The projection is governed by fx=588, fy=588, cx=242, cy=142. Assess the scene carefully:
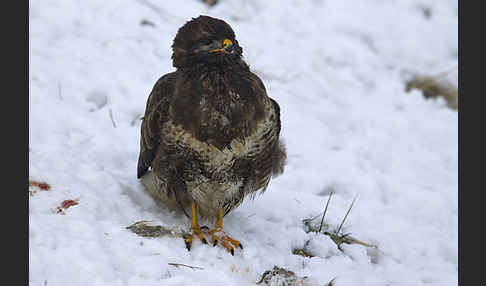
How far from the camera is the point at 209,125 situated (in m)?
3.38

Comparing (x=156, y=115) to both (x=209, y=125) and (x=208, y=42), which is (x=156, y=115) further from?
(x=208, y=42)

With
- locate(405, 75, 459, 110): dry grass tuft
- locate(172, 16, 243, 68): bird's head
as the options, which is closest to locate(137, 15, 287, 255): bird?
locate(172, 16, 243, 68): bird's head

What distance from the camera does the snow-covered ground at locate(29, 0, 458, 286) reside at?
338cm

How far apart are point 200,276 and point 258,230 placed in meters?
0.96

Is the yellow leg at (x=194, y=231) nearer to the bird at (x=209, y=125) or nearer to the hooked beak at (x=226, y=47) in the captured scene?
the bird at (x=209, y=125)

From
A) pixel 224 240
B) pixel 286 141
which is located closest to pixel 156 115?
pixel 224 240

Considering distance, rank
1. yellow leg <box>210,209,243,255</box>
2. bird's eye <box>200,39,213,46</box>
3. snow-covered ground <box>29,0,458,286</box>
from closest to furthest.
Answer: snow-covered ground <box>29,0,458,286</box>, bird's eye <box>200,39,213,46</box>, yellow leg <box>210,209,243,255</box>

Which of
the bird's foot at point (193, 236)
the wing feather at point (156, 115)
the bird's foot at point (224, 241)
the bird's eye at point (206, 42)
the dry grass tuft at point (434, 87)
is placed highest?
the bird's eye at point (206, 42)

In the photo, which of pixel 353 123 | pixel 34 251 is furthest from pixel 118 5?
pixel 34 251

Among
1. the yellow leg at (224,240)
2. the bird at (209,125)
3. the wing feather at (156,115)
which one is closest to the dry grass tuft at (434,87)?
the bird at (209,125)

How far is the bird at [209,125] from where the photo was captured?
341 centimetres

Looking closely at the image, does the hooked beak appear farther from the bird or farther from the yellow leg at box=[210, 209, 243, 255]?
the yellow leg at box=[210, 209, 243, 255]

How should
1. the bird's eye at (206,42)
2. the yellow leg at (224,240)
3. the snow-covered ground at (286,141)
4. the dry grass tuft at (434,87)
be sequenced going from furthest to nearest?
the dry grass tuft at (434,87)
the yellow leg at (224,240)
the bird's eye at (206,42)
the snow-covered ground at (286,141)

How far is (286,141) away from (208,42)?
2255 millimetres
